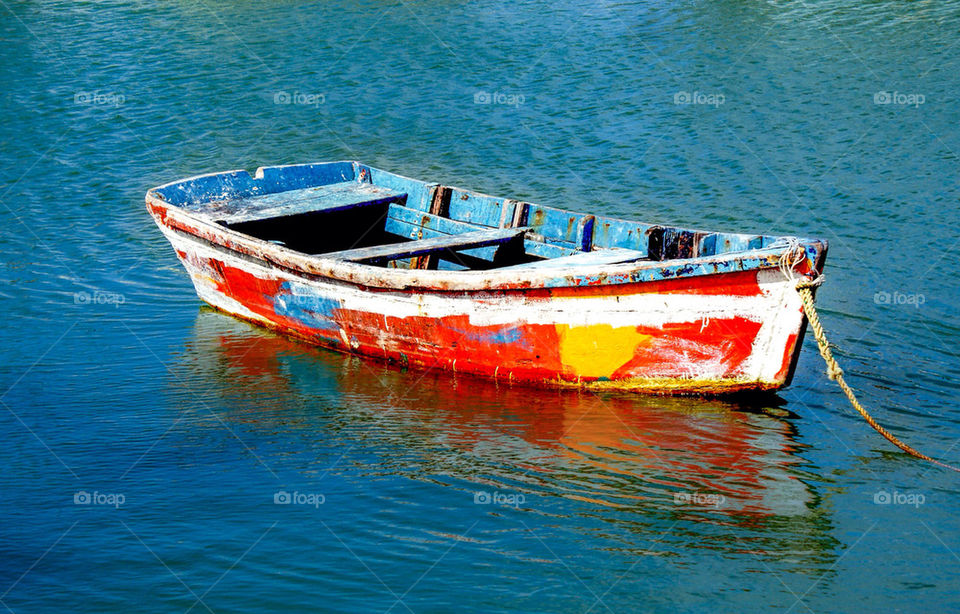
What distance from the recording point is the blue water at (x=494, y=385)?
567 centimetres

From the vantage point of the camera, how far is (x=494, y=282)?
7613mm

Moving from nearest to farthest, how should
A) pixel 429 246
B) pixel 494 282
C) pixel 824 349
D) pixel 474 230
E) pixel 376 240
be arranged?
pixel 824 349 < pixel 494 282 < pixel 429 246 < pixel 474 230 < pixel 376 240

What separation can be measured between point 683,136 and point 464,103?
3792 mm

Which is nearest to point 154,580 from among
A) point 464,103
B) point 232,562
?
point 232,562

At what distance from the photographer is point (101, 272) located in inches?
441

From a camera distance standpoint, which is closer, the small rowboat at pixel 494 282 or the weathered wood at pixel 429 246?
the small rowboat at pixel 494 282

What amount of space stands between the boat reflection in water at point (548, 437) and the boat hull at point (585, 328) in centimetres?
18

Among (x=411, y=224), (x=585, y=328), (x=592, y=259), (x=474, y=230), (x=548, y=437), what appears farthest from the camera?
(x=411, y=224)

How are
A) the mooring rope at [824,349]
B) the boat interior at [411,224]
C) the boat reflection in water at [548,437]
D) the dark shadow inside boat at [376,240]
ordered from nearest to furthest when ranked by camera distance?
the boat reflection in water at [548,437], the mooring rope at [824,349], the boat interior at [411,224], the dark shadow inside boat at [376,240]

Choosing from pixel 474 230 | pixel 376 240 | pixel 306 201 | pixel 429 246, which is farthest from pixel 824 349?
pixel 306 201

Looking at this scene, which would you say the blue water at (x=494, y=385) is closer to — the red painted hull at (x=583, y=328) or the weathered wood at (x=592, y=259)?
the red painted hull at (x=583, y=328)

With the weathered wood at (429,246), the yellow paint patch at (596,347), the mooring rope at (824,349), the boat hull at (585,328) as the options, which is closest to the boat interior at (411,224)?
the weathered wood at (429,246)

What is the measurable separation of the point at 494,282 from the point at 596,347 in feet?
2.94

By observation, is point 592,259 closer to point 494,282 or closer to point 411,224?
point 494,282
